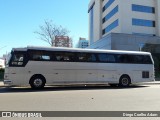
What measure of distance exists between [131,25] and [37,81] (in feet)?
130

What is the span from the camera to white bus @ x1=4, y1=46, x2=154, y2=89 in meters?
17.1

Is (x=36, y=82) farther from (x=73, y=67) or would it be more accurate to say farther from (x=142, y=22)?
(x=142, y=22)

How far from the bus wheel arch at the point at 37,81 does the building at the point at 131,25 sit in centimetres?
3240

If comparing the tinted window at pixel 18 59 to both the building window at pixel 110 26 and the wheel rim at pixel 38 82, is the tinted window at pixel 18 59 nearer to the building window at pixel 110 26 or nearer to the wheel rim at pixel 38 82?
the wheel rim at pixel 38 82

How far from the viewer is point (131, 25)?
176 ft

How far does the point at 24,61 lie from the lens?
17.2m

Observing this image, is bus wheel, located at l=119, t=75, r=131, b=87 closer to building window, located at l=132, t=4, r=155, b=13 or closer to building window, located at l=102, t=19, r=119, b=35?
building window, located at l=102, t=19, r=119, b=35

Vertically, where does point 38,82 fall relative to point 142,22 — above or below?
below

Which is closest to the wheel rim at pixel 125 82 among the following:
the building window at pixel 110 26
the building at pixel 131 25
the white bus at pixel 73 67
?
the white bus at pixel 73 67

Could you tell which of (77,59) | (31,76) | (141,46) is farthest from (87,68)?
(141,46)

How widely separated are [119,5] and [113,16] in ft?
14.6

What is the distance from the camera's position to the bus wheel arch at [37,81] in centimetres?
1729

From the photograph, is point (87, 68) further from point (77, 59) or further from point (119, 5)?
point (119, 5)

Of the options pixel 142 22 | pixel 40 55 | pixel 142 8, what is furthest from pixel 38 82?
pixel 142 8
